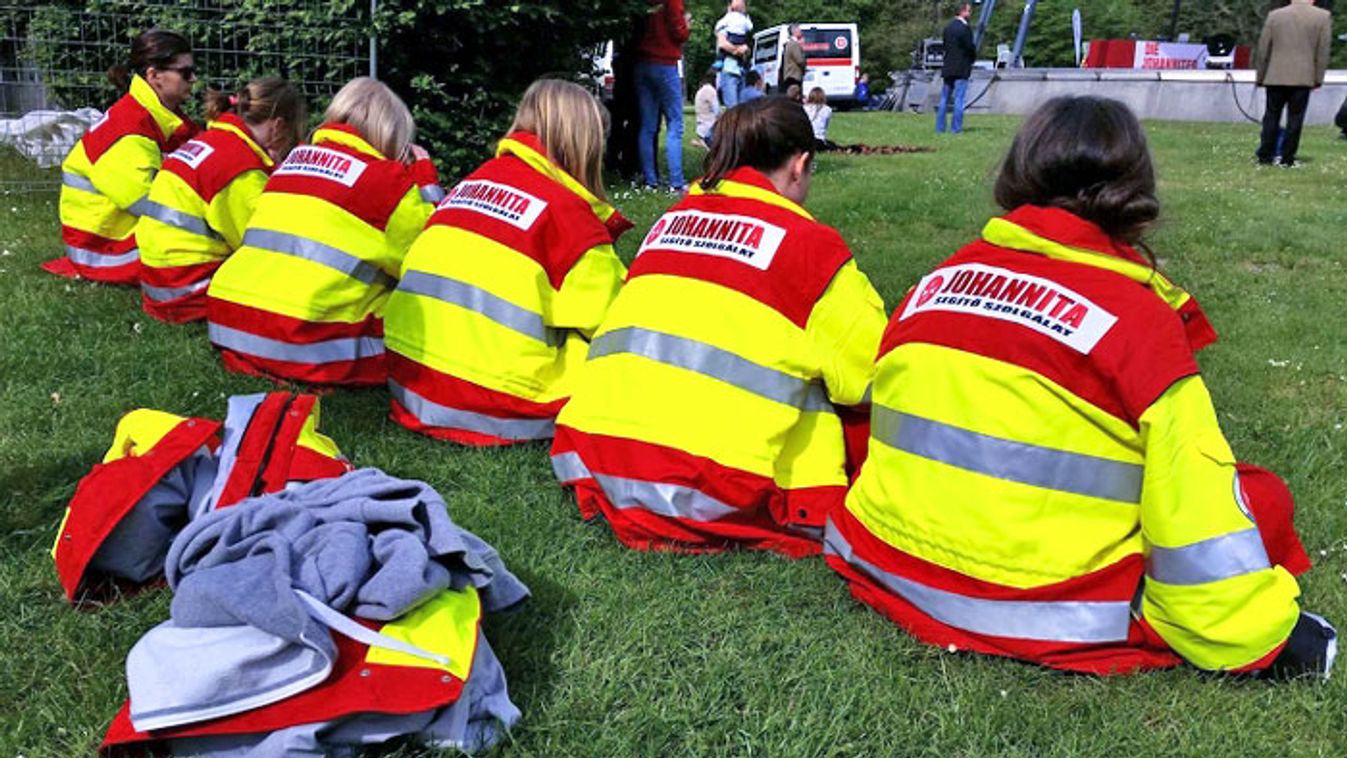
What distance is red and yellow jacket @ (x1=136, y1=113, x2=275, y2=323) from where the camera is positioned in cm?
537

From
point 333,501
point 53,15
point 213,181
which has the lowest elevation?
Result: point 333,501

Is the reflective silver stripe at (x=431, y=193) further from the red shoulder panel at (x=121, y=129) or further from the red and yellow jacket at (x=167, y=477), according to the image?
the red and yellow jacket at (x=167, y=477)

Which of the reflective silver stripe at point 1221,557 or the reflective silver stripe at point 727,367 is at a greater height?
the reflective silver stripe at point 727,367

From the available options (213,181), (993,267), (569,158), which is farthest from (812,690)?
(213,181)

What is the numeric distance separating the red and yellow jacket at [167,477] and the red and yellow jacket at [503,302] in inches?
38.5

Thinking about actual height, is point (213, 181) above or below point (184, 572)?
above

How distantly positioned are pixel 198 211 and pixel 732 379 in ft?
11.3

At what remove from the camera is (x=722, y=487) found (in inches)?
129

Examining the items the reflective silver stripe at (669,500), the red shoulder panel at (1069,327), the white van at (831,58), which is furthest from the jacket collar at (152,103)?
the white van at (831,58)

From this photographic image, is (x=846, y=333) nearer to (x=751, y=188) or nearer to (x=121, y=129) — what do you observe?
(x=751, y=188)

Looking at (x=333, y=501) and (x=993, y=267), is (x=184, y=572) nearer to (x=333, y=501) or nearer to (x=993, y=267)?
(x=333, y=501)

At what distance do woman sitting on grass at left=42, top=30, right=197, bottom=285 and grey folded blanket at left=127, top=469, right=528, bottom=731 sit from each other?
442 cm

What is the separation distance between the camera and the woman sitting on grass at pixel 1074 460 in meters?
2.53

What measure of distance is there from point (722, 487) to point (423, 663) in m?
1.28
